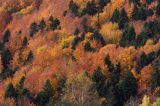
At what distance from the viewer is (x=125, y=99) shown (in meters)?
138

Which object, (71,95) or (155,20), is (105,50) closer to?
(155,20)

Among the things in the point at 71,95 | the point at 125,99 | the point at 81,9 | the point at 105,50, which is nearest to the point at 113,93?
the point at 125,99

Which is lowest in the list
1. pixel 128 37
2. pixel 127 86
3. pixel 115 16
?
pixel 127 86

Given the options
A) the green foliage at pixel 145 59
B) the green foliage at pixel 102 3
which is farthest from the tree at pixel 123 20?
the green foliage at pixel 145 59

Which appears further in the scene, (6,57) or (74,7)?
(6,57)

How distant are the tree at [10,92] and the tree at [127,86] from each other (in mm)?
Answer: 31229

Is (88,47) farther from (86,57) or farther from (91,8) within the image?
(91,8)

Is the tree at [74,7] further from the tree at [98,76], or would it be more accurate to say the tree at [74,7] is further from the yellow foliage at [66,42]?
the tree at [98,76]

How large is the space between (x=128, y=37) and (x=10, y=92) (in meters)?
32.0

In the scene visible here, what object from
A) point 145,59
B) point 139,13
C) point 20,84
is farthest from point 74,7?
point 145,59

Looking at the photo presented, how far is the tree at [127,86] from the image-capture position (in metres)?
138

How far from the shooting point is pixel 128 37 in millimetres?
160375

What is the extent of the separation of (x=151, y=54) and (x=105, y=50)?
19807 mm

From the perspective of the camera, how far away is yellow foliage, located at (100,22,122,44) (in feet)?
550
